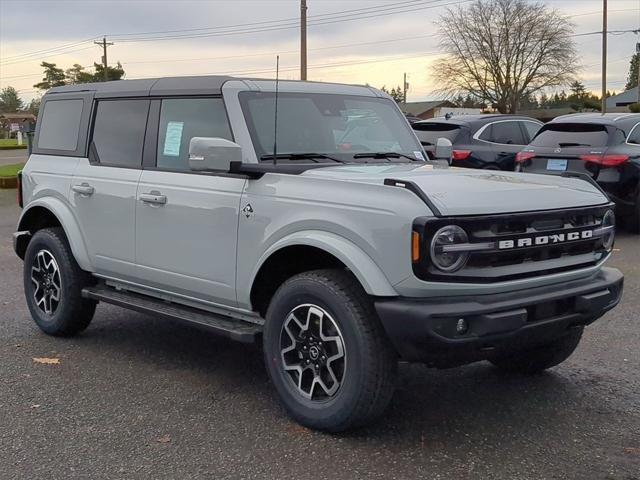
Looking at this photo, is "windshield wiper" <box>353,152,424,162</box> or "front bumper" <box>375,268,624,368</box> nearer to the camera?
"front bumper" <box>375,268,624,368</box>

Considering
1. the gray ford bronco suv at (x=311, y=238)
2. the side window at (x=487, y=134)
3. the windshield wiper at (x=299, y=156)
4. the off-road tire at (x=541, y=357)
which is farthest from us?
the side window at (x=487, y=134)

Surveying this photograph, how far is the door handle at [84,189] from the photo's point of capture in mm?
5352

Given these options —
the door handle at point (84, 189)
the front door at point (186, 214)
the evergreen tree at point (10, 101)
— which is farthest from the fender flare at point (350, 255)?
the evergreen tree at point (10, 101)

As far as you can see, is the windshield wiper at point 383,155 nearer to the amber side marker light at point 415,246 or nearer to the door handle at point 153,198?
the door handle at point 153,198

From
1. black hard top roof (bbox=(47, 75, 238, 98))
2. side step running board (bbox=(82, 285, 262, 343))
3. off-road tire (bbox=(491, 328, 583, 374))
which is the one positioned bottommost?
off-road tire (bbox=(491, 328, 583, 374))

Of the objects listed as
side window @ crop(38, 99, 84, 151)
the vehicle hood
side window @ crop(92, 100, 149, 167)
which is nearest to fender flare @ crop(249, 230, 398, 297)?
the vehicle hood

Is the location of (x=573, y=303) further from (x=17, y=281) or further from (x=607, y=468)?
(x=17, y=281)

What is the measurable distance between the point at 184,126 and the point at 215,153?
877 millimetres

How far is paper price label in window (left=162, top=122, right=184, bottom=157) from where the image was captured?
4926mm

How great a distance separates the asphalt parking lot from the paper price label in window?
1.44 meters

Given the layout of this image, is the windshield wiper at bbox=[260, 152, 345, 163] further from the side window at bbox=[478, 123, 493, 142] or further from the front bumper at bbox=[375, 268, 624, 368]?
the side window at bbox=[478, 123, 493, 142]

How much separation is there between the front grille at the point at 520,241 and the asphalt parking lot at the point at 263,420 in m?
0.88

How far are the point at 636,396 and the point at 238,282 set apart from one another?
2442 millimetres

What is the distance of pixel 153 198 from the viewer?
189 inches
